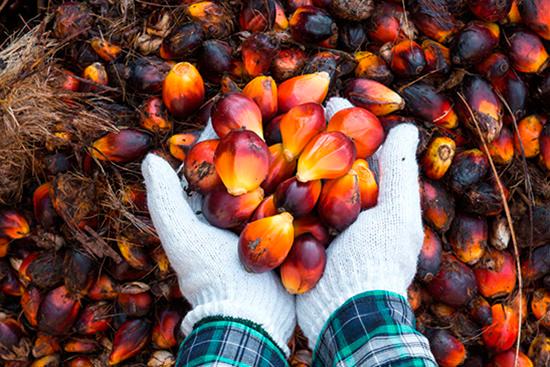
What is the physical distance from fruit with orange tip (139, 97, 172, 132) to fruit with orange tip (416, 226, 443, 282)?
923 mm

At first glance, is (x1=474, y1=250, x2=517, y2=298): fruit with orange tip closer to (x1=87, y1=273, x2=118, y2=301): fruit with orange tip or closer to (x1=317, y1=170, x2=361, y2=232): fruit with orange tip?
(x1=317, y1=170, x2=361, y2=232): fruit with orange tip

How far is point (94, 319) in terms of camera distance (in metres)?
1.52

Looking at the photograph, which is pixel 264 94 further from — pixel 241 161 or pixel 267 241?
pixel 267 241

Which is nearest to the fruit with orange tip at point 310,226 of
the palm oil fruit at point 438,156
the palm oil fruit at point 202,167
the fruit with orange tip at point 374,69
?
the palm oil fruit at point 202,167

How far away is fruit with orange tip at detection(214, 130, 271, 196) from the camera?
1.06m

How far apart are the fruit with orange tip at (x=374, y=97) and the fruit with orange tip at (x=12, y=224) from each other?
3.99ft

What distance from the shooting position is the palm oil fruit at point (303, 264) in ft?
3.63

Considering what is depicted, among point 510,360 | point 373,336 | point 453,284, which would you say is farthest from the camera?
point 510,360

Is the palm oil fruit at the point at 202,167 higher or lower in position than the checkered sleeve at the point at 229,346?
higher

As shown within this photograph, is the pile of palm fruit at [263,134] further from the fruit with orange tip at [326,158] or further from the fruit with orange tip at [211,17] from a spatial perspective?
the fruit with orange tip at [326,158]

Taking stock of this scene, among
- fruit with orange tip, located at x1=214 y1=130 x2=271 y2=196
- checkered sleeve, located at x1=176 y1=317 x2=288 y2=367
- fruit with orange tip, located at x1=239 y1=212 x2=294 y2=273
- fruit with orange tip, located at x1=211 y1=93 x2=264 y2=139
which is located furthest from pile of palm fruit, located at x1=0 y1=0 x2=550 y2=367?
checkered sleeve, located at x1=176 y1=317 x2=288 y2=367

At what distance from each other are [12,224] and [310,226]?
1069 millimetres

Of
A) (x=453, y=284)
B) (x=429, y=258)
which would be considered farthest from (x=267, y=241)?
(x=453, y=284)

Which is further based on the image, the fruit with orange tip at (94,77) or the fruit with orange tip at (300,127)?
the fruit with orange tip at (94,77)
